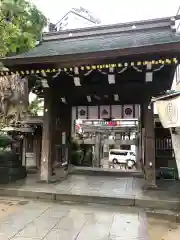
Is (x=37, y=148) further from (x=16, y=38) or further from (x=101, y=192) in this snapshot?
(x=101, y=192)

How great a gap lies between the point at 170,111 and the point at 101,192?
3088mm

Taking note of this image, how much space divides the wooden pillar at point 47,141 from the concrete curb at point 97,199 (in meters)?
1.26

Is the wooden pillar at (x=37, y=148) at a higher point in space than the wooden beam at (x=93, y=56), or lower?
lower

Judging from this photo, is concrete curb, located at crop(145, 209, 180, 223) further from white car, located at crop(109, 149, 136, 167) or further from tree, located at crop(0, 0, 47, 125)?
white car, located at crop(109, 149, 136, 167)

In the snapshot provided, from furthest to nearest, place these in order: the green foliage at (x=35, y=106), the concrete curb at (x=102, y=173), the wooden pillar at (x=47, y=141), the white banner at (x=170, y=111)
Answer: the green foliage at (x=35, y=106)
the concrete curb at (x=102, y=173)
the wooden pillar at (x=47, y=141)
the white banner at (x=170, y=111)

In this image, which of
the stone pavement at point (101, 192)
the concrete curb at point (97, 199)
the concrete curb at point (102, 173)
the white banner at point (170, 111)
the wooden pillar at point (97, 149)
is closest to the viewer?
the white banner at point (170, 111)

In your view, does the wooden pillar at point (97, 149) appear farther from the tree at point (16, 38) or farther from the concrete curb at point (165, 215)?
the concrete curb at point (165, 215)

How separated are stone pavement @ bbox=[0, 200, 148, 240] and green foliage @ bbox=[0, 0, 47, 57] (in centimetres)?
519

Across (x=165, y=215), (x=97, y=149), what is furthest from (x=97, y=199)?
(x=97, y=149)

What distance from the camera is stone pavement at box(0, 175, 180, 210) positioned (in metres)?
6.10

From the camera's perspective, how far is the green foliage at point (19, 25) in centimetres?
735

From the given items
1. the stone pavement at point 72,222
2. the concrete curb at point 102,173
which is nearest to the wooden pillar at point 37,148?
the concrete curb at point 102,173

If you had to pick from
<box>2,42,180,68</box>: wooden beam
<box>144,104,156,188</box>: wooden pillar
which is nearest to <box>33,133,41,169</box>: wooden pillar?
<box>2,42,180,68</box>: wooden beam

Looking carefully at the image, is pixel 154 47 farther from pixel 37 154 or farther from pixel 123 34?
pixel 37 154
